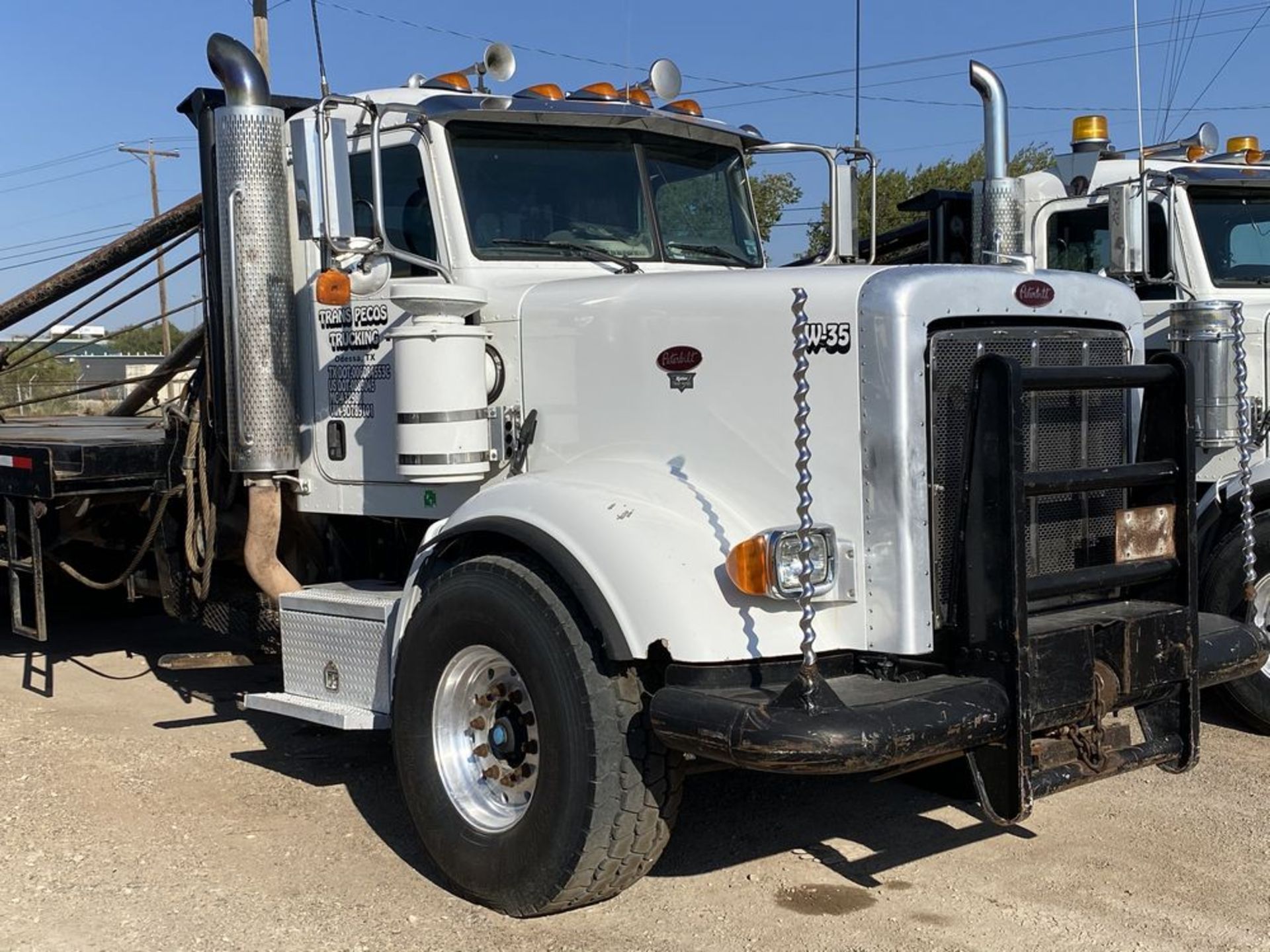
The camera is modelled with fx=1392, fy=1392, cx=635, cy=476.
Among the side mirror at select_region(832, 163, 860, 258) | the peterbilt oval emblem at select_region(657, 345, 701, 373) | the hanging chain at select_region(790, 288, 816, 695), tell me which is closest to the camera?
the hanging chain at select_region(790, 288, 816, 695)

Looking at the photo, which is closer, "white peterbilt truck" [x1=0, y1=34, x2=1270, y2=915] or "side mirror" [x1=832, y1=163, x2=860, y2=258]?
"white peterbilt truck" [x1=0, y1=34, x2=1270, y2=915]

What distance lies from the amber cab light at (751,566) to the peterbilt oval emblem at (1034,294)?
1.18m

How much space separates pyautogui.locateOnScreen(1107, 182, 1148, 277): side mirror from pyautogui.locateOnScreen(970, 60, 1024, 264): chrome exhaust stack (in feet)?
1.87

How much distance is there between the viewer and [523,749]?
4.43m

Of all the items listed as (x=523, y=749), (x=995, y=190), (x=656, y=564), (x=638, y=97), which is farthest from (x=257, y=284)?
(x=995, y=190)

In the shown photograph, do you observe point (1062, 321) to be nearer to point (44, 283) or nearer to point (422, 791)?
point (422, 791)

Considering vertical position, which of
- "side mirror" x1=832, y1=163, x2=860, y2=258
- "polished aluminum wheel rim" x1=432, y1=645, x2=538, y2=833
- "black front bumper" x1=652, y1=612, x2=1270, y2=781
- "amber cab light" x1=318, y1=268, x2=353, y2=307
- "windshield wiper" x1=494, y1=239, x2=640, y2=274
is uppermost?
"side mirror" x1=832, y1=163, x2=860, y2=258

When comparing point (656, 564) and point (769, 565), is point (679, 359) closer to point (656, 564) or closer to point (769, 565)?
point (656, 564)

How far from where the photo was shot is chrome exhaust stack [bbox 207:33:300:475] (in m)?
5.57

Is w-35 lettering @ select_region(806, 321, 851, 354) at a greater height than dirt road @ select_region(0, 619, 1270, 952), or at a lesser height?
greater

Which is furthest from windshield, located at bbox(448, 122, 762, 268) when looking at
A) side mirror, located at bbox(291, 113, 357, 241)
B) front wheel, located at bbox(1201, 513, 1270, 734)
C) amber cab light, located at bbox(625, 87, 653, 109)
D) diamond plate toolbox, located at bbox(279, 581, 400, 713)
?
front wheel, located at bbox(1201, 513, 1270, 734)

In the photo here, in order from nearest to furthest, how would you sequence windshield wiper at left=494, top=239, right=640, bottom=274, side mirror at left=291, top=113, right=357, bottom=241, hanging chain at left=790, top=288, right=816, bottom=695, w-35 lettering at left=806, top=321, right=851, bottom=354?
hanging chain at left=790, top=288, right=816, bottom=695 → w-35 lettering at left=806, top=321, right=851, bottom=354 → side mirror at left=291, top=113, right=357, bottom=241 → windshield wiper at left=494, top=239, right=640, bottom=274

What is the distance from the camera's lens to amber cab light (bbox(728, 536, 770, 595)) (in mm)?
3812

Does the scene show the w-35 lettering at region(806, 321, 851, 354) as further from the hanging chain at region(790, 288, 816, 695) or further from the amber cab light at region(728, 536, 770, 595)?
the amber cab light at region(728, 536, 770, 595)
